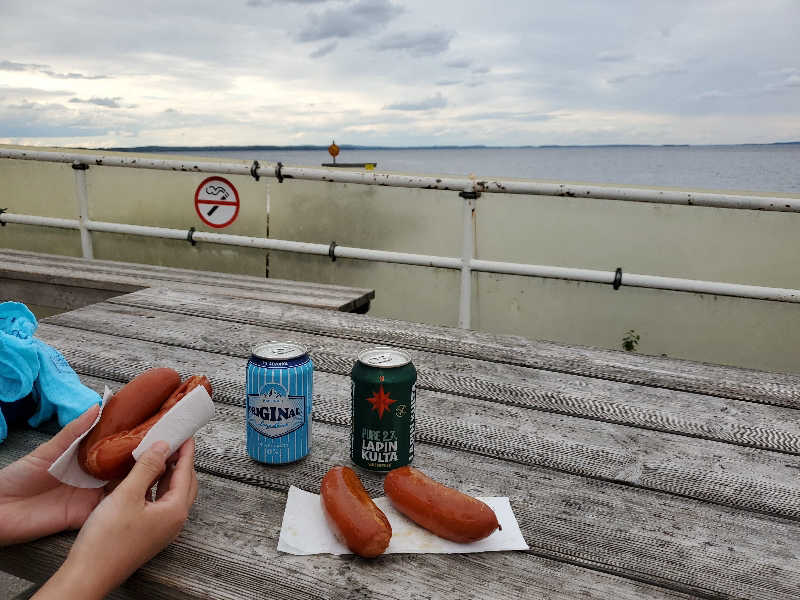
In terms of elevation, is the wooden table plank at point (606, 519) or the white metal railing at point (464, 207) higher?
the white metal railing at point (464, 207)

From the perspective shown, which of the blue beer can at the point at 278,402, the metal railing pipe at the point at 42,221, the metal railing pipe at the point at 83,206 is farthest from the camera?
the metal railing pipe at the point at 42,221

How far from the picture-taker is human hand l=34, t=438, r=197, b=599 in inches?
34.1

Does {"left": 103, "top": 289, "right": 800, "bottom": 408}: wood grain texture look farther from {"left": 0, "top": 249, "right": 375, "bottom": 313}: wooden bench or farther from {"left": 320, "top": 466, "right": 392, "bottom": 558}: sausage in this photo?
{"left": 320, "top": 466, "right": 392, "bottom": 558}: sausage

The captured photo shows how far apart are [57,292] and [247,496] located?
2742 mm

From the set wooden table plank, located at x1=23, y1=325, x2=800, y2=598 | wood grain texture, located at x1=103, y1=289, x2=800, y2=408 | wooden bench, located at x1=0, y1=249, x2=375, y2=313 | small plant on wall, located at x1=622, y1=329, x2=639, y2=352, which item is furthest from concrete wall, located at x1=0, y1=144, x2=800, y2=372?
wooden table plank, located at x1=23, y1=325, x2=800, y2=598

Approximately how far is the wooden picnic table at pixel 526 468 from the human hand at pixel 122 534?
0.20 ft

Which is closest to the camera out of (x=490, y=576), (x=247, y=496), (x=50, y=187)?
(x=490, y=576)

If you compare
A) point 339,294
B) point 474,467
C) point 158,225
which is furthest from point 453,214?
point 474,467

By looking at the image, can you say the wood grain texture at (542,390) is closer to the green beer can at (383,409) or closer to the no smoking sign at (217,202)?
the green beer can at (383,409)

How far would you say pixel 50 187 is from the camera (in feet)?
14.4

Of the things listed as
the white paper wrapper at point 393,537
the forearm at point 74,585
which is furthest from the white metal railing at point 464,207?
the forearm at point 74,585

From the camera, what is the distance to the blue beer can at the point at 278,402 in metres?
1.15

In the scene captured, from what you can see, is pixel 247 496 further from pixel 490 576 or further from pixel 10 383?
pixel 10 383

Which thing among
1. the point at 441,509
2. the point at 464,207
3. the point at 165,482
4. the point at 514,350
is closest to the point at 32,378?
the point at 165,482
